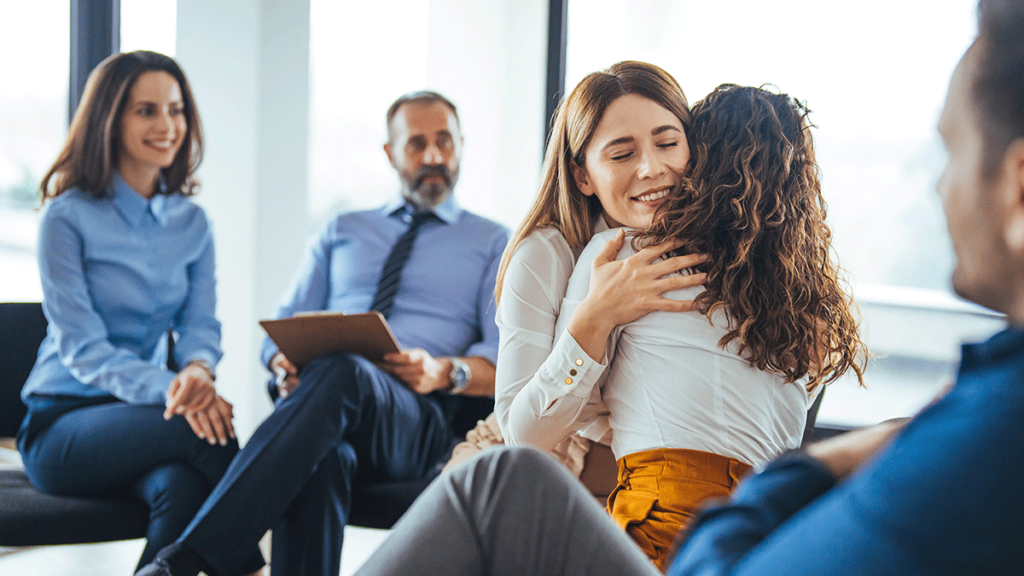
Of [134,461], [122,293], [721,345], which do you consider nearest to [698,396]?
[721,345]

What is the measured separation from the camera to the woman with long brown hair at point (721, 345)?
107 centimetres

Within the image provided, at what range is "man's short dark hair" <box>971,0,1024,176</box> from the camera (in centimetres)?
55

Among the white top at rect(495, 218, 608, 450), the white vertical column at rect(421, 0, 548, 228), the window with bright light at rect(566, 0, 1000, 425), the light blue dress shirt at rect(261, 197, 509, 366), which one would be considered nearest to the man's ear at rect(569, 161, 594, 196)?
the white top at rect(495, 218, 608, 450)

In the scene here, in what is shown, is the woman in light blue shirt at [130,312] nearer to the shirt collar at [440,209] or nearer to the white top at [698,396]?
the shirt collar at [440,209]

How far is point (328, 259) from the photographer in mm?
2580

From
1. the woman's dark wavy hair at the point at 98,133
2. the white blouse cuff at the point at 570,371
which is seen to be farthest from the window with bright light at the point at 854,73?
the white blouse cuff at the point at 570,371

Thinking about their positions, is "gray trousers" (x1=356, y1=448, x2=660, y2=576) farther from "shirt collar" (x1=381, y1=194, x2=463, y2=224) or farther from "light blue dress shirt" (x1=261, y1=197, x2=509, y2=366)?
"shirt collar" (x1=381, y1=194, x2=463, y2=224)

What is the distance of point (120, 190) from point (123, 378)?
0.53 meters

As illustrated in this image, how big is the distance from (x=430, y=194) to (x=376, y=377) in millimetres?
890

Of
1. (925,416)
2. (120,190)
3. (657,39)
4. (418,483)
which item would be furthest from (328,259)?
(925,416)

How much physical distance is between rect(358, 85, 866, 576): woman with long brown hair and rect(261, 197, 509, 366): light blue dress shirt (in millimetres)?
1153

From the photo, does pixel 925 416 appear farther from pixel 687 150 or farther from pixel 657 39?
pixel 657 39

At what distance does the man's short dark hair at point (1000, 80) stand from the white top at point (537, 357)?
0.72 m

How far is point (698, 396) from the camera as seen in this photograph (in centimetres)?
113
